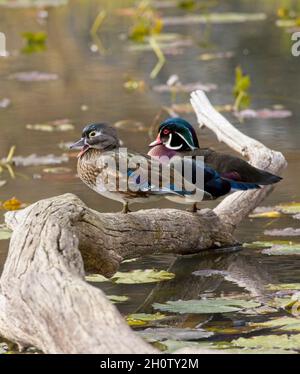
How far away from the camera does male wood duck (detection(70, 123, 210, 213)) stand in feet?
17.8

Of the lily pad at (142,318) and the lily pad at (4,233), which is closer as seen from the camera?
the lily pad at (142,318)

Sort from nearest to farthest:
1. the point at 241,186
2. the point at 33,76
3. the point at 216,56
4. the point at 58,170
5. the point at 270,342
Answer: the point at 270,342 → the point at 241,186 → the point at 58,170 → the point at 33,76 → the point at 216,56

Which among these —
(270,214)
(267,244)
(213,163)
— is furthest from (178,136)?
(270,214)

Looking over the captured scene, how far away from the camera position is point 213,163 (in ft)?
18.9

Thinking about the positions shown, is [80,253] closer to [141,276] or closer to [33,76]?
[141,276]

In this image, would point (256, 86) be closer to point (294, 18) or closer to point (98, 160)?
point (294, 18)

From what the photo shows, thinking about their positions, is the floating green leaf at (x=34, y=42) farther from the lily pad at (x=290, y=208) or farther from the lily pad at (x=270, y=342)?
the lily pad at (x=270, y=342)

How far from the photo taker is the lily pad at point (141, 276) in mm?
5518

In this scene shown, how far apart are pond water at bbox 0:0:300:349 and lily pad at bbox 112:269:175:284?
0.10 ft

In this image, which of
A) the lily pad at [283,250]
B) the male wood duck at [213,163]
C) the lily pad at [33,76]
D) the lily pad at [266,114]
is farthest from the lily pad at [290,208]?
the lily pad at [33,76]

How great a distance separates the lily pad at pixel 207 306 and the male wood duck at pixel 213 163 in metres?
0.72

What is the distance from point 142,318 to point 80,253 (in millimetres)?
388

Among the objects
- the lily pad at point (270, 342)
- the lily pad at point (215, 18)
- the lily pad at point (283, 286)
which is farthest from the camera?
the lily pad at point (215, 18)

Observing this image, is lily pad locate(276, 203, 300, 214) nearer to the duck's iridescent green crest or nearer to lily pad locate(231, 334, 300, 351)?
the duck's iridescent green crest
